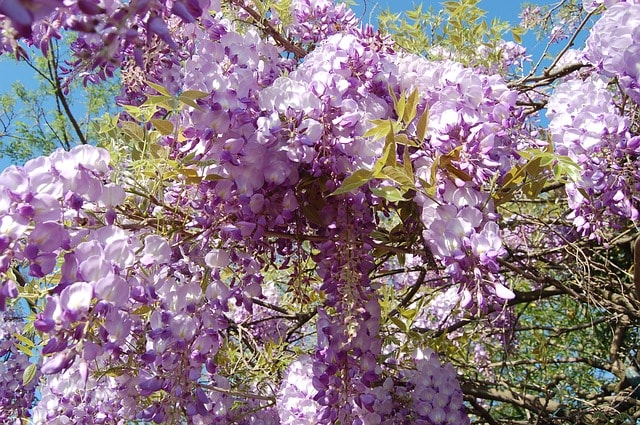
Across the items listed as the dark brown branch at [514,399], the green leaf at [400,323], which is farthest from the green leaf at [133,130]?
the dark brown branch at [514,399]

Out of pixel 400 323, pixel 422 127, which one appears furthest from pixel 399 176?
pixel 400 323

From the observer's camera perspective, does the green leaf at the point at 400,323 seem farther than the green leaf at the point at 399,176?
Yes

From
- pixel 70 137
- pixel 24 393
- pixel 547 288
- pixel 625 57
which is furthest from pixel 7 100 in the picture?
pixel 625 57

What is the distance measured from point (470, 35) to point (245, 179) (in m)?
0.99

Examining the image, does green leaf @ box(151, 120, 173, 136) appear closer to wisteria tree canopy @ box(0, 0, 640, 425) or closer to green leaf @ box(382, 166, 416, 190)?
wisteria tree canopy @ box(0, 0, 640, 425)

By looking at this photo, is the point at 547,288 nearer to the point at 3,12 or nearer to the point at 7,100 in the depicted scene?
the point at 3,12

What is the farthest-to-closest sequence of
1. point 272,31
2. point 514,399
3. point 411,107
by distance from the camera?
point 514,399
point 272,31
point 411,107

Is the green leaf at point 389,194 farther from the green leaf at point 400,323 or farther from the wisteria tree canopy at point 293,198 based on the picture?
the green leaf at point 400,323

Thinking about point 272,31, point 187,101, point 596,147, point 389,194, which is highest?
point 272,31

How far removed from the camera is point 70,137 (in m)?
5.64

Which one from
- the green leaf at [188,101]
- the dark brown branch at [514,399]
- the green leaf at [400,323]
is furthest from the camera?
the dark brown branch at [514,399]

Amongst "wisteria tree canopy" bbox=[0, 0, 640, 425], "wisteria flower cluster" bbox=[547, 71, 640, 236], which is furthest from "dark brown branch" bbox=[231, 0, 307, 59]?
"wisteria flower cluster" bbox=[547, 71, 640, 236]

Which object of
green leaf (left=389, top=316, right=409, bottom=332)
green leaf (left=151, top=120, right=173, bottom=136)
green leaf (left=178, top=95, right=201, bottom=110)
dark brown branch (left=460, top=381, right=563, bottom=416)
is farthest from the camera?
dark brown branch (left=460, top=381, right=563, bottom=416)

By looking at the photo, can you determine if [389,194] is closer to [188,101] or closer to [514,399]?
[188,101]
